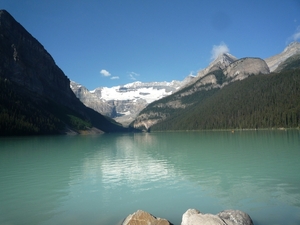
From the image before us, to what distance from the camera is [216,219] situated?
34.7ft

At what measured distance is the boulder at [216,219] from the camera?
1052cm

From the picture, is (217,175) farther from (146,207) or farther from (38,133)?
(38,133)

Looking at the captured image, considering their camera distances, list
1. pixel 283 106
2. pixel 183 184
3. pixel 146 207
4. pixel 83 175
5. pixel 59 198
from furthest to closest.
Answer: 1. pixel 283 106
2. pixel 83 175
3. pixel 183 184
4. pixel 59 198
5. pixel 146 207

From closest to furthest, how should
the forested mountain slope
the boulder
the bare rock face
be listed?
the boulder, the bare rock face, the forested mountain slope

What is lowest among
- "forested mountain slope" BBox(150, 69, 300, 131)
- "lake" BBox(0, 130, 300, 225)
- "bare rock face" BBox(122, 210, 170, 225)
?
"lake" BBox(0, 130, 300, 225)

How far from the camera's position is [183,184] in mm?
22000

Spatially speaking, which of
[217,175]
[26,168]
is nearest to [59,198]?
[217,175]

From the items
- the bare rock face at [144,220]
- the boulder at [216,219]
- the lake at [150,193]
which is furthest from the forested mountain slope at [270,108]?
the bare rock face at [144,220]

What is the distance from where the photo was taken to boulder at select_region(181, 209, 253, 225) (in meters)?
10.5

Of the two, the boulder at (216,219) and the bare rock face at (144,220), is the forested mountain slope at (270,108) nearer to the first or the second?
the boulder at (216,219)

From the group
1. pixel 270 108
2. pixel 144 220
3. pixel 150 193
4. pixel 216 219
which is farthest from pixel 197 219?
pixel 270 108

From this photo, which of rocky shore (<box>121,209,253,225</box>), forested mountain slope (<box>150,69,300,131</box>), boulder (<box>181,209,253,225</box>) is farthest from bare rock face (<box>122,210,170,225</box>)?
forested mountain slope (<box>150,69,300,131</box>)

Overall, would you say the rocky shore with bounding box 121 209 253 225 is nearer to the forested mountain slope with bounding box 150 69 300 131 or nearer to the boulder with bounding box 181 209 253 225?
the boulder with bounding box 181 209 253 225

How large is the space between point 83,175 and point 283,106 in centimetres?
14311
